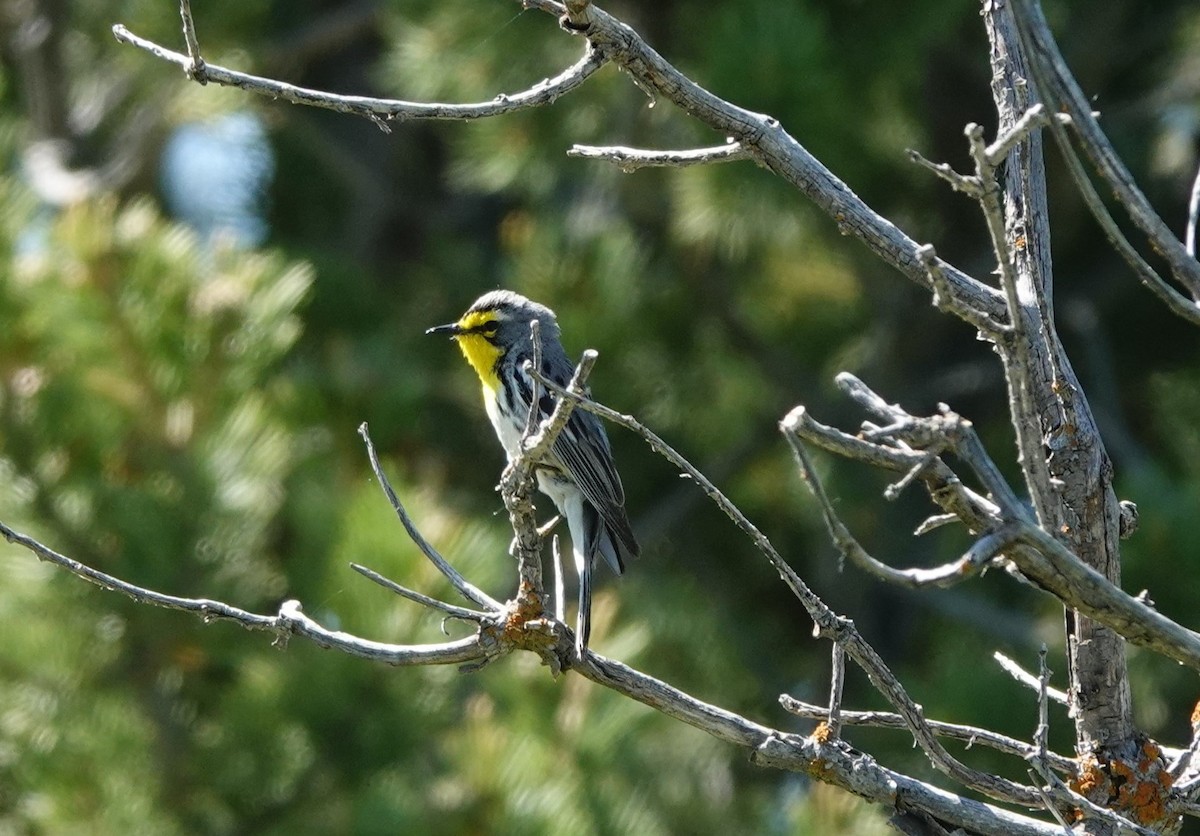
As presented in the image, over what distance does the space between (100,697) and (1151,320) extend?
206 inches

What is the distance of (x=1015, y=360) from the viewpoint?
1618 mm

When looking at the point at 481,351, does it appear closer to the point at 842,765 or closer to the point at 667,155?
the point at 667,155

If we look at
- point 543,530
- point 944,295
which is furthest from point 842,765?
point 543,530

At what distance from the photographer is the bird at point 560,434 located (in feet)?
12.7

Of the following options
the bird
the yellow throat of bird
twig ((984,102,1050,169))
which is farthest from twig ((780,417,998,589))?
the yellow throat of bird

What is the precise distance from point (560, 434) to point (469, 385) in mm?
3677

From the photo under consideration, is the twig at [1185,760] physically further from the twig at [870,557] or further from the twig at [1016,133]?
the twig at [1016,133]

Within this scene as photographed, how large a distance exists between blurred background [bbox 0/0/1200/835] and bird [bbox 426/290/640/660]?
44cm

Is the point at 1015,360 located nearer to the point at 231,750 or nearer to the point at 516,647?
the point at 516,647

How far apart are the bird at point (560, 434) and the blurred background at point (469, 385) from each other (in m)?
0.44

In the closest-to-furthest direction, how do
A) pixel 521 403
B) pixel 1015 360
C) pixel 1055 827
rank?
pixel 1015 360
pixel 1055 827
pixel 521 403

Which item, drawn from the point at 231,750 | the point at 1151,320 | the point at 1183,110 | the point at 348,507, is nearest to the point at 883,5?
the point at 1183,110

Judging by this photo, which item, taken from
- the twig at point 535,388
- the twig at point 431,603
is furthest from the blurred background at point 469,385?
the twig at point 431,603

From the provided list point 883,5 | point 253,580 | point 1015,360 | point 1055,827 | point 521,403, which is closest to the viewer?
point 1015,360
